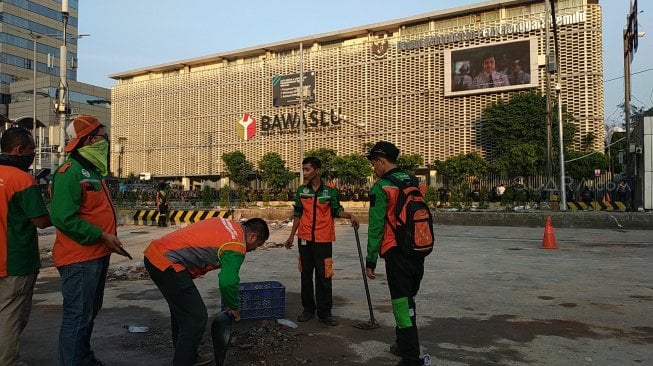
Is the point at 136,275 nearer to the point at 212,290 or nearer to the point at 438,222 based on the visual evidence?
the point at 212,290

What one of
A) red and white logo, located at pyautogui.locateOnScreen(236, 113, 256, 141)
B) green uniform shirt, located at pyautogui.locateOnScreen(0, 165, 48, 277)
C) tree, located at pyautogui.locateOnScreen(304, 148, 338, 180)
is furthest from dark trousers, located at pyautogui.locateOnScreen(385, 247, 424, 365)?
red and white logo, located at pyautogui.locateOnScreen(236, 113, 256, 141)

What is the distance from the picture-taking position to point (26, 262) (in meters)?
3.60

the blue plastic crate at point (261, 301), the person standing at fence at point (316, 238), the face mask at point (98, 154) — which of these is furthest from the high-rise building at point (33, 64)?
the face mask at point (98, 154)

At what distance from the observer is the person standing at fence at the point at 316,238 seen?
18.2 ft

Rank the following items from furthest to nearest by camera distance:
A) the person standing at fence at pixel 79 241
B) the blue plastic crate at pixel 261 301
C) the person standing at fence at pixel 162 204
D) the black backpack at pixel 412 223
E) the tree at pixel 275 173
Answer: the tree at pixel 275 173, the person standing at fence at pixel 162 204, the blue plastic crate at pixel 261 301, the black backpack at pixel 412 223, the person standing at fence at pixel 79 241

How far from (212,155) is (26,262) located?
47570mm

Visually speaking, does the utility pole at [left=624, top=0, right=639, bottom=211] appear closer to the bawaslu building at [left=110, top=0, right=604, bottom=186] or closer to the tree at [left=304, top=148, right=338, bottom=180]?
the bawaslu building at [left=110, top=0, right=604, bottom=186]

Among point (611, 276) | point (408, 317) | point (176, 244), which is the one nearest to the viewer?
point (176, 244)

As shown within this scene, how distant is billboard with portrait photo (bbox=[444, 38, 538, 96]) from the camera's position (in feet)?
111

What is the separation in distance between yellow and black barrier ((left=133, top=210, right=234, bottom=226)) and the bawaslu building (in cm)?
896

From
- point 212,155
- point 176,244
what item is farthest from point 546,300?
point 212,155

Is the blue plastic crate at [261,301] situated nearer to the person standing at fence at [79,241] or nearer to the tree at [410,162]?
the person standing at fence at [79,241]

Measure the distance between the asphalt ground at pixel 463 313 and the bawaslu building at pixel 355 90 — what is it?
19.2 metres

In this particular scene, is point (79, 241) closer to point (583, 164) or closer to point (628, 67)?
point (628, 67)
